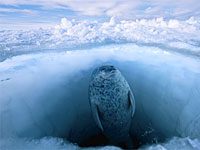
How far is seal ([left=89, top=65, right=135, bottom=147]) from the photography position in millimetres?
4969

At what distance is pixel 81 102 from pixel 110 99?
2.20 meters

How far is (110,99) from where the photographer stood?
196 inches

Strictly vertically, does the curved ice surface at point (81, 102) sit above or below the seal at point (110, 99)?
below

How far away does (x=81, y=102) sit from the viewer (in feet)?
23.1

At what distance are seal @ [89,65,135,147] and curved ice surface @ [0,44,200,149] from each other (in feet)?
2.71

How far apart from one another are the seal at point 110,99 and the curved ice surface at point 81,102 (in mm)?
827

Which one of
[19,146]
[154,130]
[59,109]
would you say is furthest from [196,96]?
[19,146]

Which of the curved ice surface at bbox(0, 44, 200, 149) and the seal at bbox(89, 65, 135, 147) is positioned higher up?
the seal at bbox(89, 65, 135, 147)

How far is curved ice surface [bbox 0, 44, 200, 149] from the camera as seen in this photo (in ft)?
18.9

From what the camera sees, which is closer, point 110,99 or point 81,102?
point 110,99

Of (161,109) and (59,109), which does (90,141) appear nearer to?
(59,109)

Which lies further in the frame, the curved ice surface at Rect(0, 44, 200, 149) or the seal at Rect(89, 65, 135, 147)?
the curved ice surface at Rect(0, 44, 200, 149)

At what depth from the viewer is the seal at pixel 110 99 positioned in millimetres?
4969

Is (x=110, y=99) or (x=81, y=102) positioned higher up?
(x=110, y=99)
